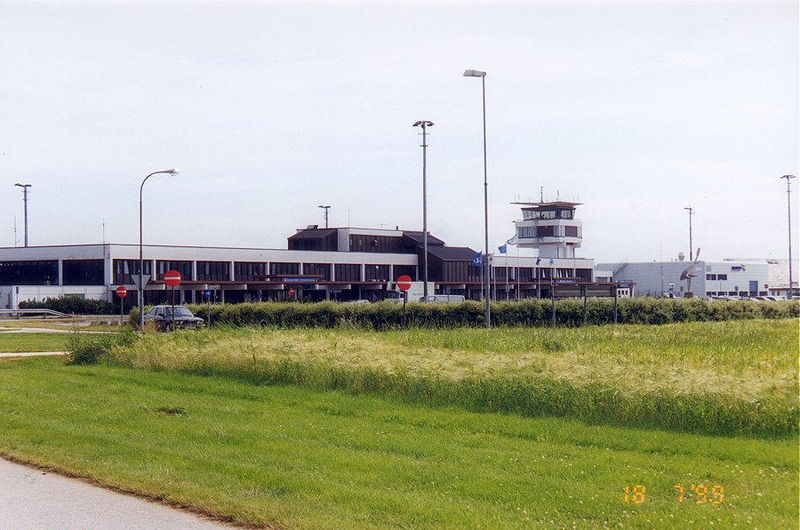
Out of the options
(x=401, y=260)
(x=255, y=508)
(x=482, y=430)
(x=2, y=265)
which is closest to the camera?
(x=255, y=508)

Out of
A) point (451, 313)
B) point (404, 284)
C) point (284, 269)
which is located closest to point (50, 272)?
point (284, 269)

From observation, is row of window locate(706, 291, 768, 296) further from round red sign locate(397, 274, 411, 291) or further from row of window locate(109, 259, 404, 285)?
round red sign locate(397, 274, 411, 291)

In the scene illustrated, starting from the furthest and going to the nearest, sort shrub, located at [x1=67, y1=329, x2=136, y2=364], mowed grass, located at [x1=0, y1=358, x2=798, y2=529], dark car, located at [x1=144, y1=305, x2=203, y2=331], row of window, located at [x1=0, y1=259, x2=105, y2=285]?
row of window, located at [x1=0, y1=259, x2=105, y2=285] < dark car, located at [x1=144, y1=305, x2=203, y2=331] < shrub, located at [x1=67, y1=329, x2=136, y2=364] < mowed grass, located at [x1=0, y1=358, x2=798, y2=529]

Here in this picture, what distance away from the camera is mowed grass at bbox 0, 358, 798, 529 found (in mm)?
8344

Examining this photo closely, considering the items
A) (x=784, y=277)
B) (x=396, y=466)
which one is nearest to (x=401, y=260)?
(x=784, y=277)

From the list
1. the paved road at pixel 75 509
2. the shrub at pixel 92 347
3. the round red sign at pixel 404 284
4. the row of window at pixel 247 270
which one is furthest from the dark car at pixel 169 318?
the paved road at pixel 75 509

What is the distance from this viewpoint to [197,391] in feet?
57.8

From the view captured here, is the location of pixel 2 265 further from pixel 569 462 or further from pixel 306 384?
pixel 569 462

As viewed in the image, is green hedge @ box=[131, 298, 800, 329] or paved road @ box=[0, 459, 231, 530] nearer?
paved road @ box=[0, 459, 231, 530]

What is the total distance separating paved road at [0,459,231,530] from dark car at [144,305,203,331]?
100ft

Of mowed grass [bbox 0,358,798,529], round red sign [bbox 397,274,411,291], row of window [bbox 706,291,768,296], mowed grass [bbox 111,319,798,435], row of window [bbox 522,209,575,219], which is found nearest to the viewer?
mowed grass [bbox 0,358,798,529]

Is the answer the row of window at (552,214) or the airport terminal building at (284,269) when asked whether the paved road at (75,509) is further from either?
the row of window at (552,214)

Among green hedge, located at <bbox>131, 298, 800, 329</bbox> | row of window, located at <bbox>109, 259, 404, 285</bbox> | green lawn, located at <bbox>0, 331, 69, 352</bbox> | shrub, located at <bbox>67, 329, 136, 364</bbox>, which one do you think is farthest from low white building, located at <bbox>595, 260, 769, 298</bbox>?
shrub, located at <bbox>67, 329, 136, 364</bbox>

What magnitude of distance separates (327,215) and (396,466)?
372 ft
